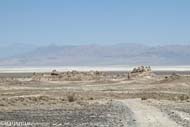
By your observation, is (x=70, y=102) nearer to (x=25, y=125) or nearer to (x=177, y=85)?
(x=25, y=125)

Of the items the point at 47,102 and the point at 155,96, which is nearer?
the point at 47,102

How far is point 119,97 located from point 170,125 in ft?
85.8

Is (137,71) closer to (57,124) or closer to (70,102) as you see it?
(70,102)

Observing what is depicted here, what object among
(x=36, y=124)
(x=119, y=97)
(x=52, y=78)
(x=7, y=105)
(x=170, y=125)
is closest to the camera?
(x=170, y=125)

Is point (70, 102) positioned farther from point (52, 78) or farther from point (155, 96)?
point (52, 78)

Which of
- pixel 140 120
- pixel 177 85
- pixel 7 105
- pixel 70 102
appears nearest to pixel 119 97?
pixel 70 102

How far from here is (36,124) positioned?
87.1 ft

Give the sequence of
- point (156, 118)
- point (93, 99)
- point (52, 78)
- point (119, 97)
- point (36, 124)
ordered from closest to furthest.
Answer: point (36, 124) → point (156, 118) → point (93, 99) → point (119, 97) → point (52, 78)

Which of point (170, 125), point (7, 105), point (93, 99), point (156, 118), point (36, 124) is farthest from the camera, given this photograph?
point (93, 99)

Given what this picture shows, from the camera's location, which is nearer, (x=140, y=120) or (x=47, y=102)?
(x=140, y=120)

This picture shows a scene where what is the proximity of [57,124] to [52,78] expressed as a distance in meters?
67.1

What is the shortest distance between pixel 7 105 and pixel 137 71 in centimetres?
5537

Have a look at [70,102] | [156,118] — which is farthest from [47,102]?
[156,118]

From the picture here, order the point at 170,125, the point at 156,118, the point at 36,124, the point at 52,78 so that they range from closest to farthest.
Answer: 1. the point at 170,125
2. the point at 36,124
3. the point at 156,118
4. the point at 52,78
